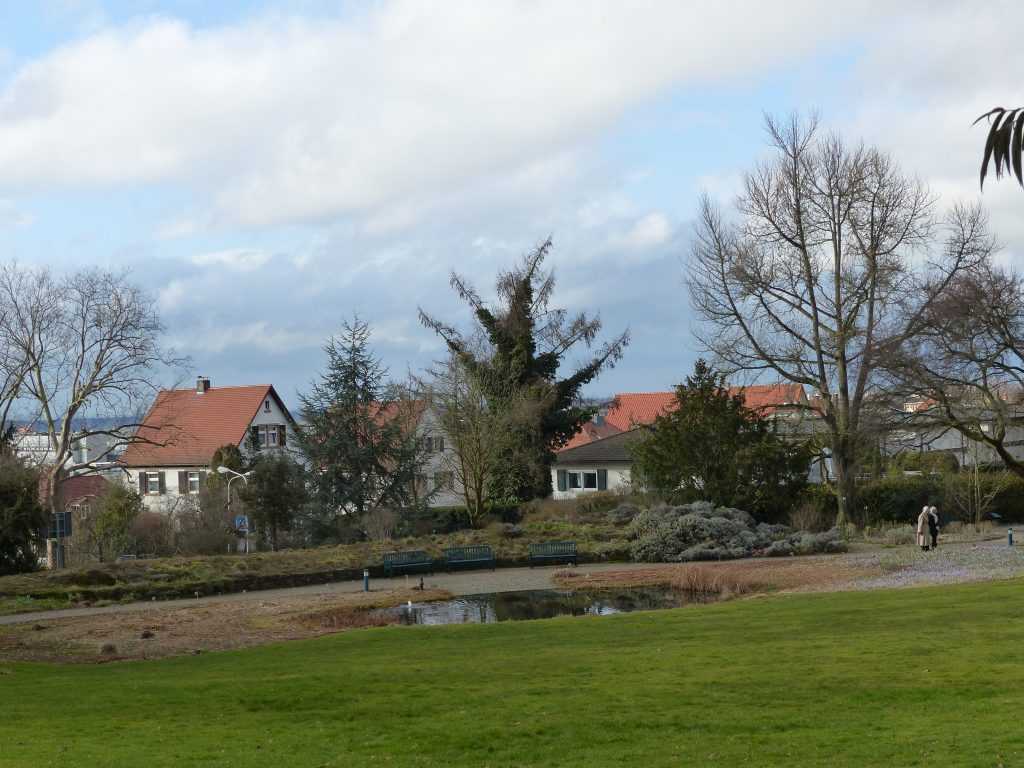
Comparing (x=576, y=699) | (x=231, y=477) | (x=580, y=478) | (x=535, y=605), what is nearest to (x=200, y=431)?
(x=231, y=477)

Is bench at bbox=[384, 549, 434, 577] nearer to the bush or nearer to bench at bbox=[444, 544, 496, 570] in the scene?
bench at bbox=[444, 544, 496, 570]

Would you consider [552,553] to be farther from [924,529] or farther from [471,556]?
[924,529]

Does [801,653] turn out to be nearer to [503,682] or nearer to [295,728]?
[503,682]

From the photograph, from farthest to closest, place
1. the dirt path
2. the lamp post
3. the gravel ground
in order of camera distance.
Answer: the lamp post, the gravel ground, the dirt path

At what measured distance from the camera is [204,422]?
236 feet

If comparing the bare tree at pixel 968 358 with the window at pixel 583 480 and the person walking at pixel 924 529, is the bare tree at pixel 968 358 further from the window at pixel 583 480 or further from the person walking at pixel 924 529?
the window at pixel 583 480

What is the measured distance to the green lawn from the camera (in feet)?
31.7

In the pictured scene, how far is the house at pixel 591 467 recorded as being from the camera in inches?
2717

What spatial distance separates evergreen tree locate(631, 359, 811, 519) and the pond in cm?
1412

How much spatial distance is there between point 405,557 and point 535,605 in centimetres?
871

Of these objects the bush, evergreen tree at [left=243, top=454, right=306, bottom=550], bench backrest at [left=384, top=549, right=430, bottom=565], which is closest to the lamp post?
evergreen tree at [left=243, top=454, right=306, bottom=550]

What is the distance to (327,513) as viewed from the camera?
145 feet

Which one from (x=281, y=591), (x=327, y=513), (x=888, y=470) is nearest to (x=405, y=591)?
(x=281, y=591)

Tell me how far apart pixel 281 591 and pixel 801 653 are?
1966cm
